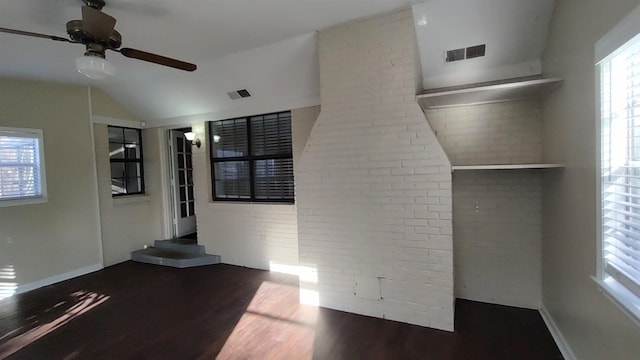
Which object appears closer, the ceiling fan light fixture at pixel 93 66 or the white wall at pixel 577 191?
the white wall at pixel 577 191

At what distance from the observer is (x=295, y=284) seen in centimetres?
396

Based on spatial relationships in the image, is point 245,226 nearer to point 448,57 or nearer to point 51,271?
point 51,271

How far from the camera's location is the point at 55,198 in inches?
169

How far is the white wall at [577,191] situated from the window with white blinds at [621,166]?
4.2 inches

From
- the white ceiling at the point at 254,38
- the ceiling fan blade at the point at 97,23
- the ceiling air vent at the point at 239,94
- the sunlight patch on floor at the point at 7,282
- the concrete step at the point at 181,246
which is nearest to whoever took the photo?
the ceiling fan blade at the point at 97,23

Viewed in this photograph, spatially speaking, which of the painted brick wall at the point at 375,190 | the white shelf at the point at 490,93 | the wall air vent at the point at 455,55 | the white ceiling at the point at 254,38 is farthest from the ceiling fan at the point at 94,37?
the wall air vent at the point at 455,55

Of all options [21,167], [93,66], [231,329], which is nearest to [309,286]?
[231,329]

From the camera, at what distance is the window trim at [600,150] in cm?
141

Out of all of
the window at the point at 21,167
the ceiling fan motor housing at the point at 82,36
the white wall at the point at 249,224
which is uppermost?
the ceiling fan motor housing at the point at 82,36

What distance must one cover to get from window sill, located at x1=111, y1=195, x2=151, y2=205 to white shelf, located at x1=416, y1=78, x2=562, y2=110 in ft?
16.7

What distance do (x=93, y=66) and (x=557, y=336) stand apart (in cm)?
424

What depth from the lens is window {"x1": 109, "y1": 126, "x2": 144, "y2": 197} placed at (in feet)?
17.1

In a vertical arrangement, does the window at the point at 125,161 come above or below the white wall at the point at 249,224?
above

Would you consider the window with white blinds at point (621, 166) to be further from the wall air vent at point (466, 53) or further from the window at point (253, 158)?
the window at point (253, 158)
